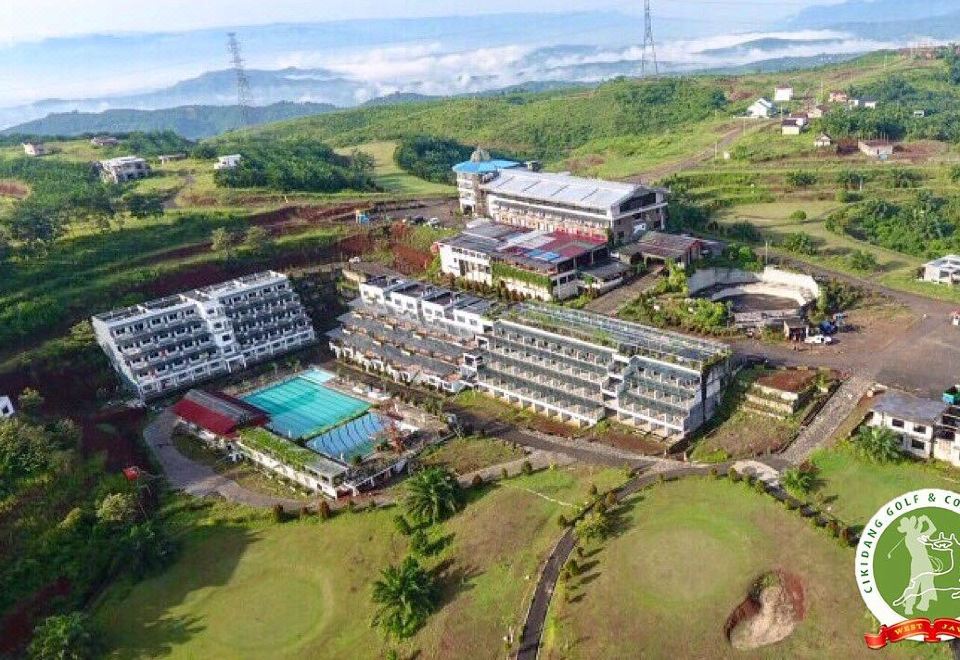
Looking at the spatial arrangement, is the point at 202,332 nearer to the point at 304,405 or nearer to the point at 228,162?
the point at 304,405

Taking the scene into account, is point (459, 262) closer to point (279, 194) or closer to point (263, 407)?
point (263, 407)

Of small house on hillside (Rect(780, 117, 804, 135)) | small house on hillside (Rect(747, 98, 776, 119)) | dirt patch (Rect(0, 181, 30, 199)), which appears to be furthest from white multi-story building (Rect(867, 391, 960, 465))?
dirt patch (Rect(0, 181, 30, 199))

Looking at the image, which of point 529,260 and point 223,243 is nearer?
point 529,260

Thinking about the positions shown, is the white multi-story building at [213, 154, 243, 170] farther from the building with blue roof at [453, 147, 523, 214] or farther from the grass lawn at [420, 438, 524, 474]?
the grass lawn at [420, 438, 524, 474]

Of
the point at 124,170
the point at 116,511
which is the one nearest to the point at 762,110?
the point at 124,170

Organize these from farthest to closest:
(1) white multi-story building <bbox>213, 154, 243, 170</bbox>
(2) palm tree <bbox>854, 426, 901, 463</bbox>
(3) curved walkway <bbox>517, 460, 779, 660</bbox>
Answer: (1) white multi-story building <bbox>213, 154, 243, 170</bbox> < (2) palm tree <bbox>854, 426, 901, 463</bbox> < (3) curved walkway <bbox>517, 460, 779, 660</bbox>

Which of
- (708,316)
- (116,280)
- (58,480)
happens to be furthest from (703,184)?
(58,480)
